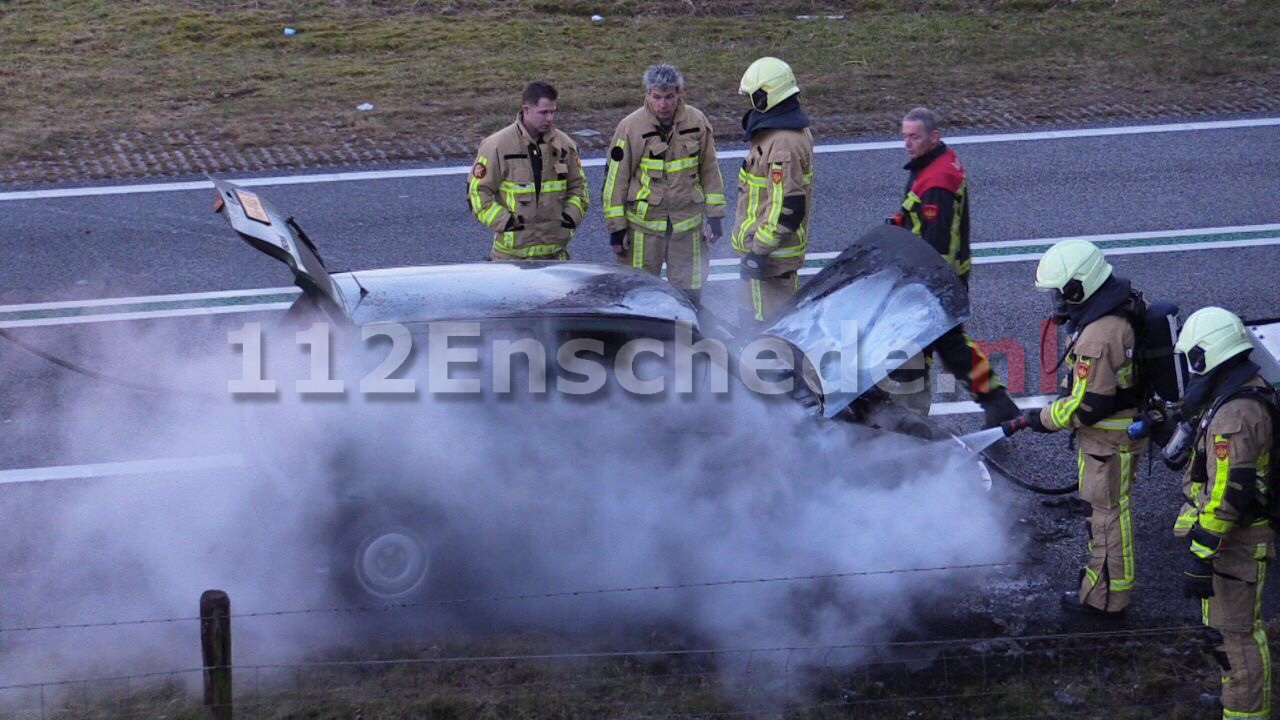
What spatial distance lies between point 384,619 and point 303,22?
9.99m

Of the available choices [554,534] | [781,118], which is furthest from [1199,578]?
[781,118]

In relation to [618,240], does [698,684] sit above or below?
below

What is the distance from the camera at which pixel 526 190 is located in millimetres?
7758

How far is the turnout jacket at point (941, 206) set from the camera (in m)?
7.42

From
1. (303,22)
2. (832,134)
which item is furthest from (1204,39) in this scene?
(303,22)

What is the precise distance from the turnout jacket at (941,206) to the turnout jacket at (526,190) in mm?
1865

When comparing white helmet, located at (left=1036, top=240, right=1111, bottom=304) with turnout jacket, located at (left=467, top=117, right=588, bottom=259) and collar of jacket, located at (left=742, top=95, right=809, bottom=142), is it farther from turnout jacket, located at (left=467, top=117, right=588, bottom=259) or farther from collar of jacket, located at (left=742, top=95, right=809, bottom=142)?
turnout jacket, located at (left=467, top=117, right=588, bottom=259)

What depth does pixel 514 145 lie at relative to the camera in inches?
305

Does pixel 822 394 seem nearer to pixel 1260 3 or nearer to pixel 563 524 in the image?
pixel 563 524

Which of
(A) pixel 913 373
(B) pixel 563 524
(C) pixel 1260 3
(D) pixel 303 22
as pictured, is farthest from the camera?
(C) pixel 1260 3

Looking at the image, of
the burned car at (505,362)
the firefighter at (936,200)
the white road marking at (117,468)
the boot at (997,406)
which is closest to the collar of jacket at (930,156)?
the firefighter at (936,200)

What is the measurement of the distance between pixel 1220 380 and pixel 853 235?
509 cm

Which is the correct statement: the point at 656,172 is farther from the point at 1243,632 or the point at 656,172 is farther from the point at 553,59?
the point at 553,59

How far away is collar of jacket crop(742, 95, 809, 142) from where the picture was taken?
781cm
